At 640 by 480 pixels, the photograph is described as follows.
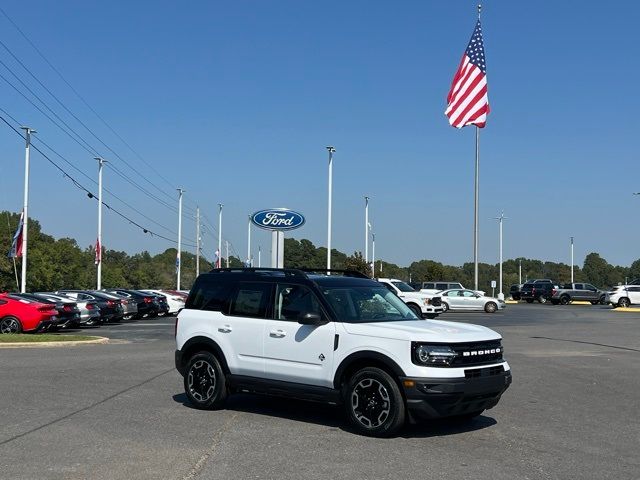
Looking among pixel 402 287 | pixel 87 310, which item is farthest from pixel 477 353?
pixel 402 287

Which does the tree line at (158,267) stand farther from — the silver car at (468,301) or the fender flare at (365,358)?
the fender flare at (365,358)

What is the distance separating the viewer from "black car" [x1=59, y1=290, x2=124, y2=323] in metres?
31.1

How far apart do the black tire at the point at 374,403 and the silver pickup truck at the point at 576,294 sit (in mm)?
52140

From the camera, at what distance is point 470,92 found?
3625 centimetres

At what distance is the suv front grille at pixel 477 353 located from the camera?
833cm

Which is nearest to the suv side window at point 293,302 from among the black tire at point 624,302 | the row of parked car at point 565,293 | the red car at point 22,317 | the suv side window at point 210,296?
the suv side window at point 210,296

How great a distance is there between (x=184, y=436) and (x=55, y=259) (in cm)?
9452

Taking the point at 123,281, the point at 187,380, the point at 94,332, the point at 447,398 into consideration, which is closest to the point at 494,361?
the point at 447,398

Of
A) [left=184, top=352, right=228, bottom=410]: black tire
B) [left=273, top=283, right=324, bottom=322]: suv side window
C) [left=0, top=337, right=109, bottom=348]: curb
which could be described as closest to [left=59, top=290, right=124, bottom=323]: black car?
[left=0, top=337, right=109, bottom=348]: curb

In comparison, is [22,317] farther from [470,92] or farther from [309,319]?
[470,92]

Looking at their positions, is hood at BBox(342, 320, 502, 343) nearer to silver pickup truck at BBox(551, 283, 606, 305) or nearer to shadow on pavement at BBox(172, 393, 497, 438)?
shadow on pavement at BBox(172, 393, 497, 438)

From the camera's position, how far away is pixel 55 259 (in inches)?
3826

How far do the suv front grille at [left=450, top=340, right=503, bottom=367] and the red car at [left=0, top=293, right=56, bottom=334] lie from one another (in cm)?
1927

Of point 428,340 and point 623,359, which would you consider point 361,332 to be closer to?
point 428,340
